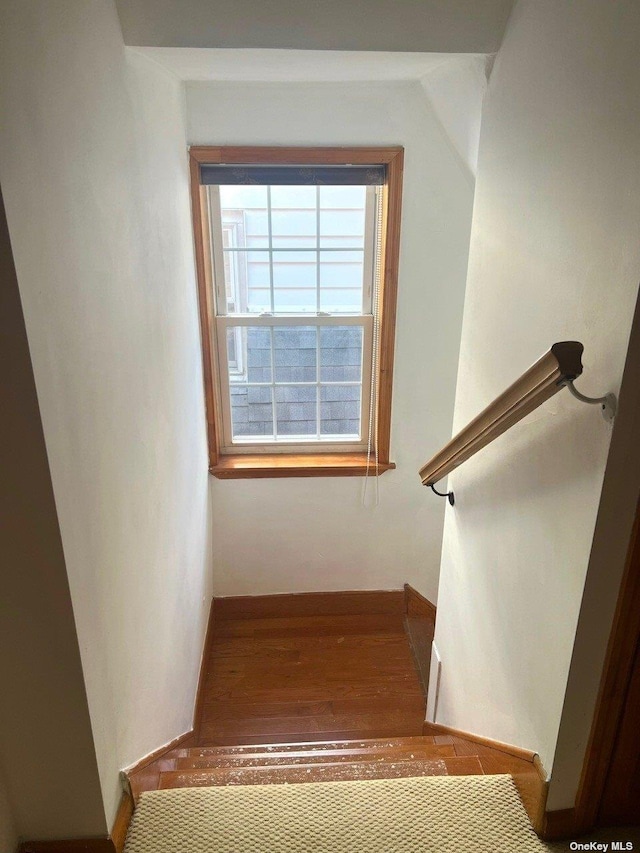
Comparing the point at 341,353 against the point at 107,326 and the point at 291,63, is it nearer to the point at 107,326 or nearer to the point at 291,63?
the point at 291,63

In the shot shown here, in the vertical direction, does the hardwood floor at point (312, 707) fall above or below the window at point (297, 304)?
below

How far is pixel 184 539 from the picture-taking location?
7.09 feet

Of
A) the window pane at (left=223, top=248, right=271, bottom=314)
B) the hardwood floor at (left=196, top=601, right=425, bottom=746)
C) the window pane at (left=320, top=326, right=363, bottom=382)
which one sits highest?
the window pane at (left=223, top=248, right=271, bottom=314)

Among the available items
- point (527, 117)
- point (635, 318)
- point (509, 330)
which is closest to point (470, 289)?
point (509, 330)

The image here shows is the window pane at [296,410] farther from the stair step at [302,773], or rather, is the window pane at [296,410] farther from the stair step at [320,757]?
the stair step at [302,773]

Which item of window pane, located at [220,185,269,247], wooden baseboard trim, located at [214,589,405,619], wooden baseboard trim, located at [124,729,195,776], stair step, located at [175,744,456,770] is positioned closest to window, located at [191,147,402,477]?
window pane, located at [220,185,269,247]

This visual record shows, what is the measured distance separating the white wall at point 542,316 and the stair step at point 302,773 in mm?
223

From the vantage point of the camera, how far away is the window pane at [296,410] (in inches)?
113

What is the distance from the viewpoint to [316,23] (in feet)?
4.41

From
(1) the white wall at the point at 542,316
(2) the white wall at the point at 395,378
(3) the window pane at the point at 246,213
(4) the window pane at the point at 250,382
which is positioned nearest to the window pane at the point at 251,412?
(4) the window pane at the point at 250,382

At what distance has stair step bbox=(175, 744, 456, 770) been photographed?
1.61 meters

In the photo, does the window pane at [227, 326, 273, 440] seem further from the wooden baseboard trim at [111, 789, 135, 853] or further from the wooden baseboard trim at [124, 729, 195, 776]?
the wooden baseboard trim at [111, 789, 135, 853]

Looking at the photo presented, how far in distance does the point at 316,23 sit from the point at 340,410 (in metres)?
1.80

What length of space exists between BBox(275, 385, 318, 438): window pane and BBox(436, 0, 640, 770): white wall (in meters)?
1.22
